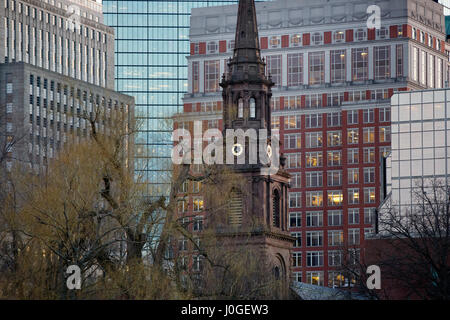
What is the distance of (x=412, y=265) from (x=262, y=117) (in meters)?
45.2

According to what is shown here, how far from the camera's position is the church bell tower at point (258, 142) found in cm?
14388

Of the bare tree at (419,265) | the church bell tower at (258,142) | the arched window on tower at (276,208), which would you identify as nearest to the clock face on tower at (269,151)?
the church bell tower at (258,142)

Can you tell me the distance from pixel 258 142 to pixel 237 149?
2410mm

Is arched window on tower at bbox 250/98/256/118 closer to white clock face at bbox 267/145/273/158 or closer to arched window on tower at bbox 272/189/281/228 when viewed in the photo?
white clock face at bbox 267/145/273/158

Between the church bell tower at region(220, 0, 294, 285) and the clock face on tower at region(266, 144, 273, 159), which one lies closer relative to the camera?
the church bell tower at region(220, 0, 294, 285)

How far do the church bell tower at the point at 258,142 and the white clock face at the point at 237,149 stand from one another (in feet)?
1.88

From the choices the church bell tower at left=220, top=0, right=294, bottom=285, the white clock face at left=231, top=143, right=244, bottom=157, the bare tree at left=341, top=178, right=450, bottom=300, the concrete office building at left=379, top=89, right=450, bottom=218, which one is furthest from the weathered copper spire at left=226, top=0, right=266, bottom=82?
the bare tree at left=341, top=178, right=450, bottom=300

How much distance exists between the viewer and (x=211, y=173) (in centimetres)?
9131

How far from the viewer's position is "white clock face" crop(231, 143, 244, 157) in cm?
14425

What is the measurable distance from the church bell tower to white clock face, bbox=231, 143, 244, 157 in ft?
1.88

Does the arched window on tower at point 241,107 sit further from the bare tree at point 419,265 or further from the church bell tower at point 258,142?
the bare tree at point 419,265

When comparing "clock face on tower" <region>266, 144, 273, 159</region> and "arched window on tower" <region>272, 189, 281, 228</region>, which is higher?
"clock face on tower" <region>266, 144, 273, 159</region>
